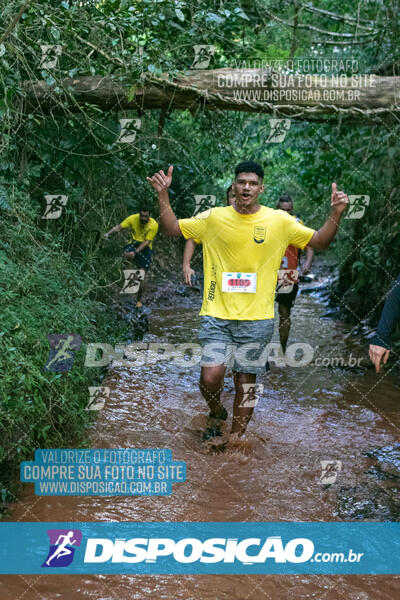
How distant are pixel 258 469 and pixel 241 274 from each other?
1.40m

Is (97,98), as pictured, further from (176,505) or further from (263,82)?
(176,505)

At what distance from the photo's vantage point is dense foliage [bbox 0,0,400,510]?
446 cm

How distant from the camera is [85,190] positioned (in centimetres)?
817

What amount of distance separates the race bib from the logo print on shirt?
0.25 metres

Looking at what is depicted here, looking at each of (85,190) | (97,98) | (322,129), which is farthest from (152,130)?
(97,98)

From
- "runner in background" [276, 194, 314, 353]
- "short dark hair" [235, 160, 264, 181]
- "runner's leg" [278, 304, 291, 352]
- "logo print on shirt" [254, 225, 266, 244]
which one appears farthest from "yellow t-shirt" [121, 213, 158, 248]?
"logo print on shirt" [254, 225, 266, 244]

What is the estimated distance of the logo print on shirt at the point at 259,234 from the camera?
4.50 metres

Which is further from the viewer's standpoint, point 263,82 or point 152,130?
point 152,130

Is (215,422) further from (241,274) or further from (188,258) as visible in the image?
(188,258)

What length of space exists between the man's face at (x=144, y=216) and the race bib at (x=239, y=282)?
526cm

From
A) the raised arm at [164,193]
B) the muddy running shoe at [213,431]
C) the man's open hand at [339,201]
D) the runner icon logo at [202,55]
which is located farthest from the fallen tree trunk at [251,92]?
the muddy running shoe at [213,431]

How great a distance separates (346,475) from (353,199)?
19.3ft

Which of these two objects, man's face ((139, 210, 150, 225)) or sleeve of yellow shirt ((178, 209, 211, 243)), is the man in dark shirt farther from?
man's face ((139, 210, 150, 225))

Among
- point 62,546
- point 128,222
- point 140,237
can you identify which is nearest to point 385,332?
point 62,546
